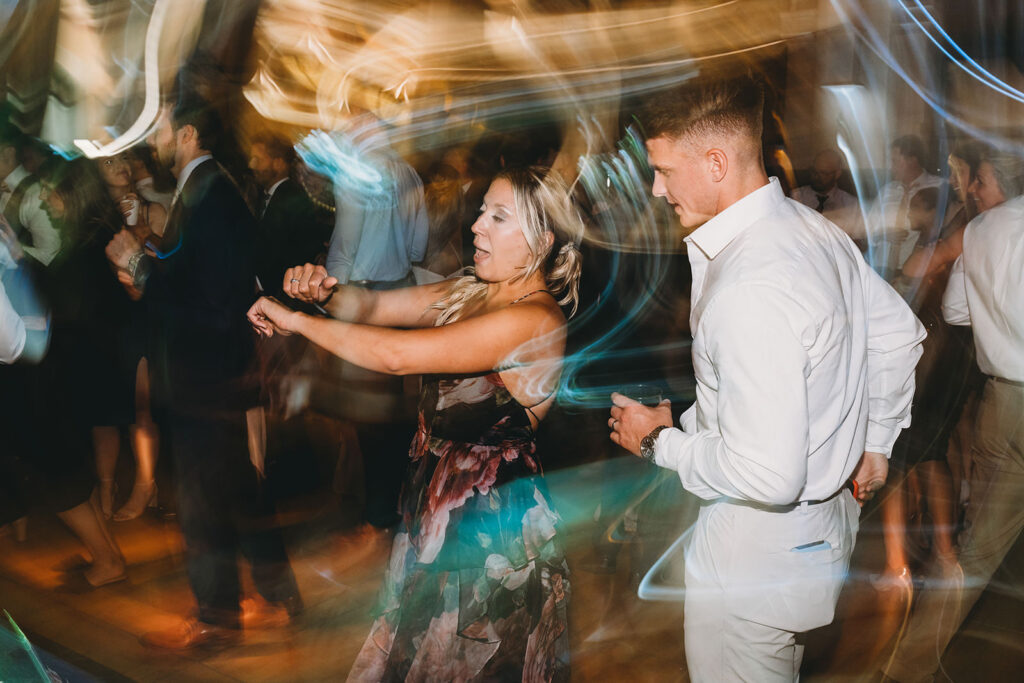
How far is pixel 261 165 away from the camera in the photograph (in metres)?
1.22

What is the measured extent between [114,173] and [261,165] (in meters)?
0.22

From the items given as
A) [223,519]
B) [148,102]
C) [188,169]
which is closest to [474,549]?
[223,519]

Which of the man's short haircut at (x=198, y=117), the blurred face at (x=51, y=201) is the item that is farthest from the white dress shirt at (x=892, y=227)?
the blurred face at (x=51, y=201)

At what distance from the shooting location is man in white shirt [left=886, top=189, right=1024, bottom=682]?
50.5 inches

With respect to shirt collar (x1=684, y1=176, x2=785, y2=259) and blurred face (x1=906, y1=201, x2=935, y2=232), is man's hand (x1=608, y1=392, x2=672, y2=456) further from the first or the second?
blurred face (x1=906, y1=201, x2=935, y2=232)

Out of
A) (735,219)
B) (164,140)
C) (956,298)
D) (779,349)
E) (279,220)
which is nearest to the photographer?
(779,349)

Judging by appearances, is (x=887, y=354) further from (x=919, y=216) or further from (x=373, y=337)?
(x=373, y=337)

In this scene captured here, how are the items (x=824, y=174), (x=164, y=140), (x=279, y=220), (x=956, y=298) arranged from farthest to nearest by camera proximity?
(x=824, y=174), (x=956, y=298), (x=279, y=220), (x=164, y=140)

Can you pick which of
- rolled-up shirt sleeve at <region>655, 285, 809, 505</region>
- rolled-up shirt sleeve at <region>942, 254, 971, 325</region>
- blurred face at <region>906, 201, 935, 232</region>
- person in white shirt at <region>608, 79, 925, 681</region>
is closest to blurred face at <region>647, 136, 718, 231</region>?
person in white shirt at <region>608, 79, 925, 681</region>

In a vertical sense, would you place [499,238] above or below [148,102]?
below

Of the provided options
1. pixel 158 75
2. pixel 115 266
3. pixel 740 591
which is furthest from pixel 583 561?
pixel 158 75

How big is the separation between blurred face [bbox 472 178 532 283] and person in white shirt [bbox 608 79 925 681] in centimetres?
28

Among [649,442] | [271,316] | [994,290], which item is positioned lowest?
[649,442]

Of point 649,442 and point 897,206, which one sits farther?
point 897,206
